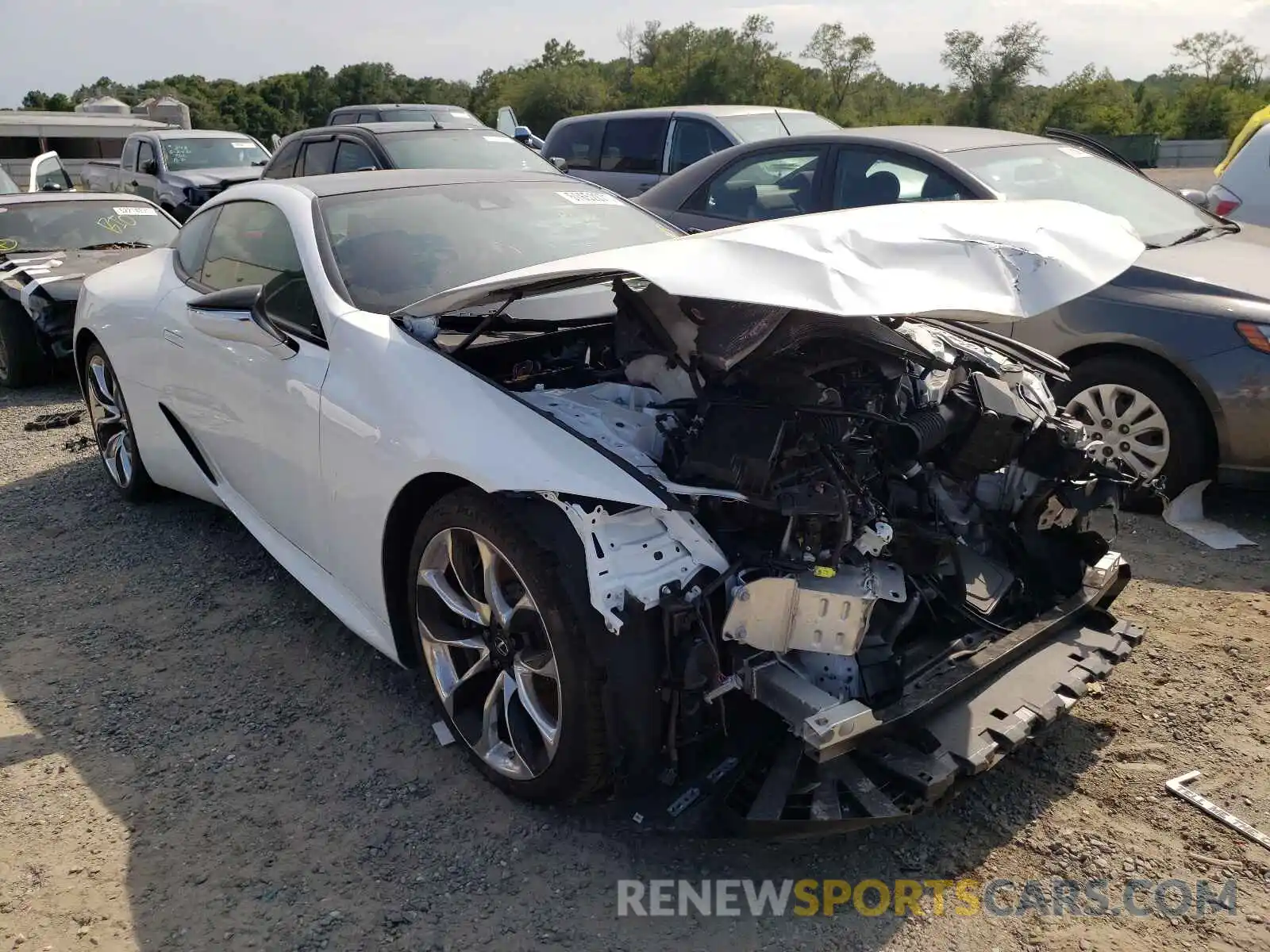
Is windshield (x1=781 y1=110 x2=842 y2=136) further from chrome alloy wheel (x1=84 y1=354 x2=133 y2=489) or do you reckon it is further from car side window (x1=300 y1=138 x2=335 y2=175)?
chrome alloy wheel (x1=84 y1=354 x2=133 y2=489)

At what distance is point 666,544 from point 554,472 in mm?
326


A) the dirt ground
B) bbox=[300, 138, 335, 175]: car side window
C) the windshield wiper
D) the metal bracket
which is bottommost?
the dirt ground

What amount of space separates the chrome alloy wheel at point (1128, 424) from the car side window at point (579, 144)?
6.72m

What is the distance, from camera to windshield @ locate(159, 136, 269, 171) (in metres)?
14.8

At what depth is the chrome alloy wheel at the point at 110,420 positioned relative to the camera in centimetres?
472

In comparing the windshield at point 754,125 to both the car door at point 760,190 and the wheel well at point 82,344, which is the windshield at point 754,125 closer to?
the car door at point 760,190

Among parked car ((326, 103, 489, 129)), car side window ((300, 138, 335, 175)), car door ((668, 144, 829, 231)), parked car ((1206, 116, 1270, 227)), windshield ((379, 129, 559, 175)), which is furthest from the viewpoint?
parked car ((326, 103, 489, 129))

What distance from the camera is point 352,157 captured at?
8.77m

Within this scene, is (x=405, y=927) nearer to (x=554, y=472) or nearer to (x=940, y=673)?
(x=554, y=472)

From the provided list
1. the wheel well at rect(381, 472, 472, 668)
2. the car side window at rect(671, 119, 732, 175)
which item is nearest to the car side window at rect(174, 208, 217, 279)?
the wheel well at rect(381, 472, 472, 668)

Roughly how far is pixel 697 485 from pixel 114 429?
12.4 feet

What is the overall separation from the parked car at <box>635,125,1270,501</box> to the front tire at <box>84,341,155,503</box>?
383 cm

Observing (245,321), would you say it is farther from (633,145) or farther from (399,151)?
(633,145)

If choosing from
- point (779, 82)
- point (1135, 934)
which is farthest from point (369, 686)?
point (779, 82)
